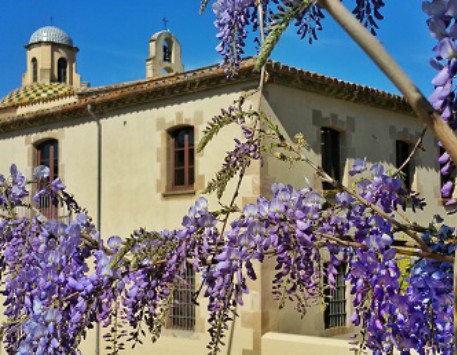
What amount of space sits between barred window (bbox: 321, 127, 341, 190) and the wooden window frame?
7.27 feet

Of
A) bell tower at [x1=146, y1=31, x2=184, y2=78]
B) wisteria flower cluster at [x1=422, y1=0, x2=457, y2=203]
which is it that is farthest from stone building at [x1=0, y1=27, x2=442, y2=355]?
wisteria flower cluster at [x1=422, y1=0, x2=457, y2=203]

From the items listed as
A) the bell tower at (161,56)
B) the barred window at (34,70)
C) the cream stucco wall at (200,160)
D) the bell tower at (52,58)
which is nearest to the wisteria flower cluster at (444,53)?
the cream stucco wall at (200,160)

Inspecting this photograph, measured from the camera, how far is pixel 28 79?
32.5 m

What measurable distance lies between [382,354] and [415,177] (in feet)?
39.6

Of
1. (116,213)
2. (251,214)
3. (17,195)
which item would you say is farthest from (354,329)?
(251,214)

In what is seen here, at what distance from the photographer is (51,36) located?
34.3 m

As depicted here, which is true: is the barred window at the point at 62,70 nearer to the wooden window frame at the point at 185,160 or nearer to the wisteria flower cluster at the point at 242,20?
the wooden window frame at the point at 185,160

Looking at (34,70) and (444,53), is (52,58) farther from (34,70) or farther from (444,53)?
(444,53)

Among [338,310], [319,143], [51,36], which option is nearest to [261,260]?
[319,143]

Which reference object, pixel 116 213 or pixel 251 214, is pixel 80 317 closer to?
pixel 251 214

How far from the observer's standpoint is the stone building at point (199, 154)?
11.7 m

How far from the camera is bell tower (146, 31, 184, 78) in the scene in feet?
73.5

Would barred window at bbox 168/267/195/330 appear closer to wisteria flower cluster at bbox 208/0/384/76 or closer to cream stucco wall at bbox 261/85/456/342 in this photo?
cream stucco wall at bbox 261/85/456/342

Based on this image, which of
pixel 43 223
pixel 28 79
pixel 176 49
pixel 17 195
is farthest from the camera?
pixel 28 79
